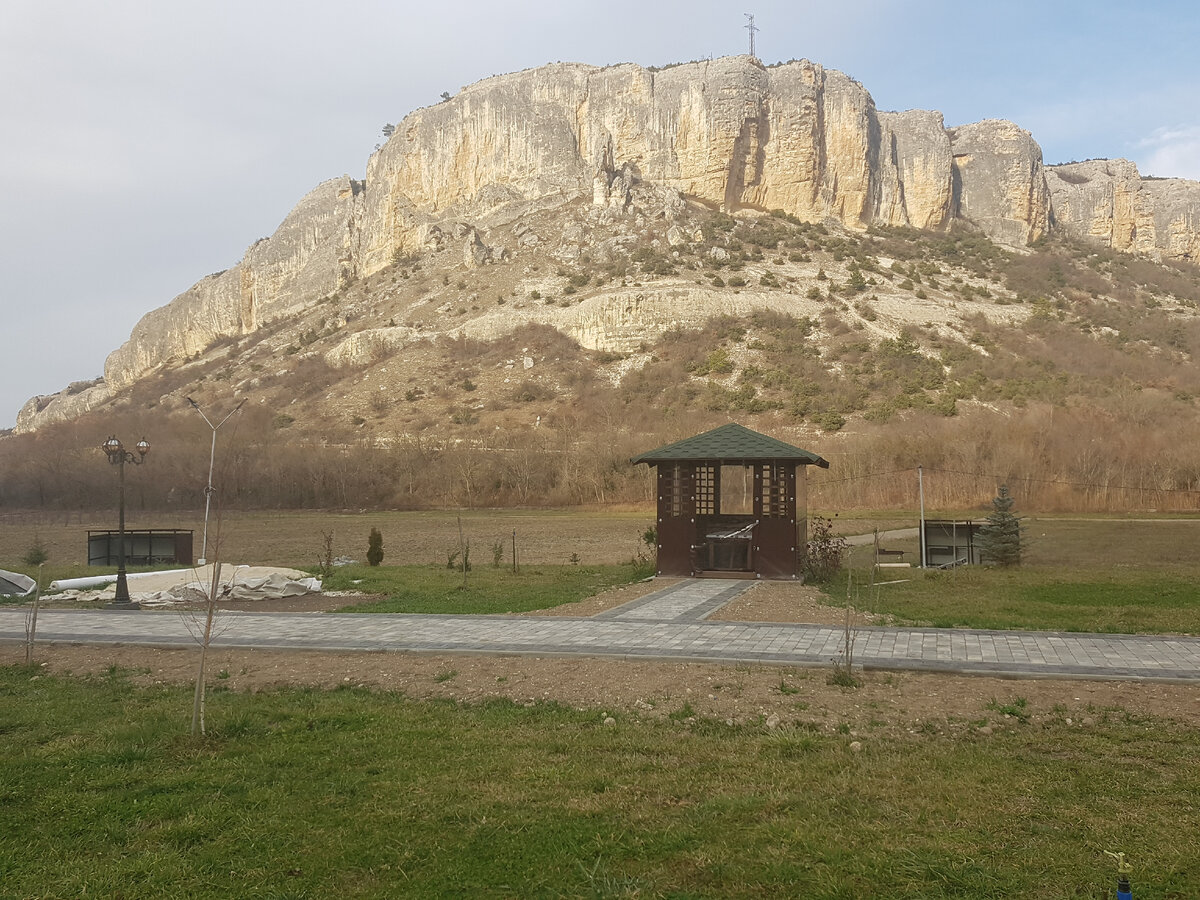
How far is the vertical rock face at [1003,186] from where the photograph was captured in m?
80.8

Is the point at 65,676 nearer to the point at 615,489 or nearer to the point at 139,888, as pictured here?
the point at 139,888

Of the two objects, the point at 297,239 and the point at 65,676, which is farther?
the point at 297,239

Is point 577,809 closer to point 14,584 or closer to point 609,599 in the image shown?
point 609,599

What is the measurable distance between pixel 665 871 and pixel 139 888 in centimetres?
209

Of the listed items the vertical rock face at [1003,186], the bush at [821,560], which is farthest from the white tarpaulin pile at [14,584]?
the vertical rock face at [1003,186]

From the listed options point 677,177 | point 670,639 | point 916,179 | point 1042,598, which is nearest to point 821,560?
point 1042,598

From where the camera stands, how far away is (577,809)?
4238 millimetres

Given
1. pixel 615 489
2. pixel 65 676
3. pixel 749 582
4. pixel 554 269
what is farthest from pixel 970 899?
pixel 554 269

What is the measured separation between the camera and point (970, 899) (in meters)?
3.22

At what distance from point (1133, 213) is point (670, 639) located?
320 ft

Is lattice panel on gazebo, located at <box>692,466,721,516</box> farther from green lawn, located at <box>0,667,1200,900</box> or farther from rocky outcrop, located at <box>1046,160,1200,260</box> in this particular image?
rocky outcrop, located at <box>1046,160,1200,260</box>

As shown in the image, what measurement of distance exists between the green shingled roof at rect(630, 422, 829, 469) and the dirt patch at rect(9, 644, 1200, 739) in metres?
7.44

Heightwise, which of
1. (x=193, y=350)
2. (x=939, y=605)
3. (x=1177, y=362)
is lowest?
(x=939, y=605)

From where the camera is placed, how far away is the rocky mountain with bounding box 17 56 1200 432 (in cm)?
7456
